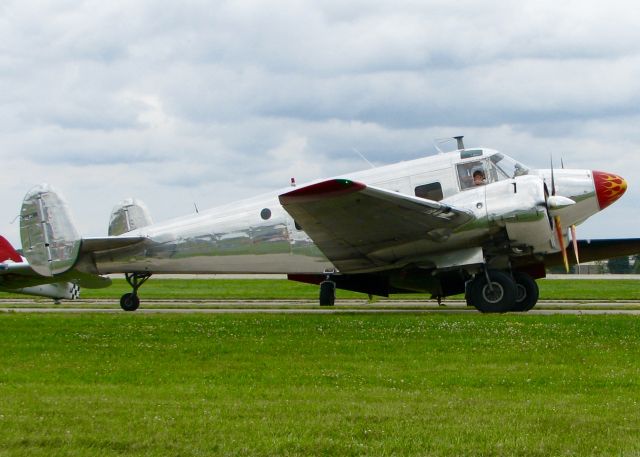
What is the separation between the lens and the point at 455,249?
21.5m

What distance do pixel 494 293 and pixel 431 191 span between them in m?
2.79

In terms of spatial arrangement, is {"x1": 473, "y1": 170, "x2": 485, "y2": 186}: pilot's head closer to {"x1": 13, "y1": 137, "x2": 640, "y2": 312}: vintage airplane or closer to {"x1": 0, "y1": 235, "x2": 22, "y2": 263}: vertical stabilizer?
{"x1": 13, "y1": 137, "x2": 640, "y2": 312}: vintage airplane

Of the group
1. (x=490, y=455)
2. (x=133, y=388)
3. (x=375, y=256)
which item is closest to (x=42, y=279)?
(x=375, y=256)

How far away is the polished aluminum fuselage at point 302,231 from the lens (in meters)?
20.6

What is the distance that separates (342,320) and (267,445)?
1200 cm

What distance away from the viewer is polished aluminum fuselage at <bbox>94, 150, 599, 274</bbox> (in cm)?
2058

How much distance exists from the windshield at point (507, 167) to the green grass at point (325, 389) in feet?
15.6

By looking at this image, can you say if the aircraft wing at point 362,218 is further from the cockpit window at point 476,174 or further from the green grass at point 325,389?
the green grass at point 325,389

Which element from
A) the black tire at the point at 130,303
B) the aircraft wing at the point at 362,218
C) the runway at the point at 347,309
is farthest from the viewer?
the black tire at the point at 130,303

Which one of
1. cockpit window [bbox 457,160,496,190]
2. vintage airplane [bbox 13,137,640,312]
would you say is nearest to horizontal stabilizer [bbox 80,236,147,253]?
vintage airplane [bbox 13,137,640,312]

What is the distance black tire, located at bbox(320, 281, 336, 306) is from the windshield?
5.86 meters

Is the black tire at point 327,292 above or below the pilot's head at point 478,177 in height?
below

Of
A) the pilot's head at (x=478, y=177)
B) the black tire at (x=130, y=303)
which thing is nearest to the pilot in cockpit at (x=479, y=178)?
the pilot's head at (x=478, y=177)

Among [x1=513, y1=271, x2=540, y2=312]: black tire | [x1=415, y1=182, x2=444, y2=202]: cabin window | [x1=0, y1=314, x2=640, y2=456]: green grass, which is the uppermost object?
[x1=415, y1=182, x2=444, y2=202]: cabin window
